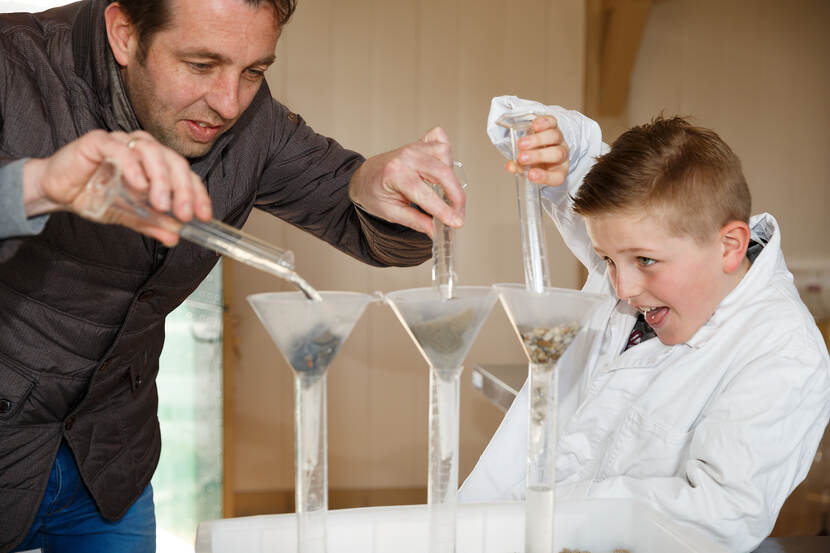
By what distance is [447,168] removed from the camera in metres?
1.01

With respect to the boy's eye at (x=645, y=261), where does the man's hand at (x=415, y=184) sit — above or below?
above

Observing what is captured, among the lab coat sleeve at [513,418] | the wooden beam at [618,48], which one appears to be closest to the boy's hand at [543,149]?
the lab coat sleeve at [513,418]

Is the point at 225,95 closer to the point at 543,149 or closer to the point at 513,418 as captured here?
the point at 543,149

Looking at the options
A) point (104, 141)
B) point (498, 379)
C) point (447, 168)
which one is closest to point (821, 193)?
point (498, 379)

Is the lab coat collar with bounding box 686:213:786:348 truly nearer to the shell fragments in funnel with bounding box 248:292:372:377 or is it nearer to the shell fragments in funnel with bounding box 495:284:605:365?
the shell fragments in funnel with bounding box 495:284:605:365

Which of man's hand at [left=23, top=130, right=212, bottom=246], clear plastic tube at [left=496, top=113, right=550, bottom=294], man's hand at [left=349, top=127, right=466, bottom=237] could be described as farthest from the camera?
man's hand at [left=349, top=127, right=466, bottom=237]

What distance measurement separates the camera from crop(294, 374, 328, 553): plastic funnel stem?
735 mm

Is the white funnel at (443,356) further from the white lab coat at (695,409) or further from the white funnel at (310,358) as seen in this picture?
the white lab coat at (695,409)

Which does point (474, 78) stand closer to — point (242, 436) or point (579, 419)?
point (242, 436)

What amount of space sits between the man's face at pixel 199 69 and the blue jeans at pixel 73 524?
54 centimetres

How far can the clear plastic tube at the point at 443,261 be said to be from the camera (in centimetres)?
80

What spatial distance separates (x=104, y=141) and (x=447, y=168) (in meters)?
0.46

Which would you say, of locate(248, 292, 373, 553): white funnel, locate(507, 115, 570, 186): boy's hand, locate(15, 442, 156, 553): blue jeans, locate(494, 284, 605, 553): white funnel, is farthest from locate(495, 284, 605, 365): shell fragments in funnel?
locate(15, 442, 156, 553): blue jeans

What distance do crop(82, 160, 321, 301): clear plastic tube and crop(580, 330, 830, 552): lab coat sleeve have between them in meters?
0.64
